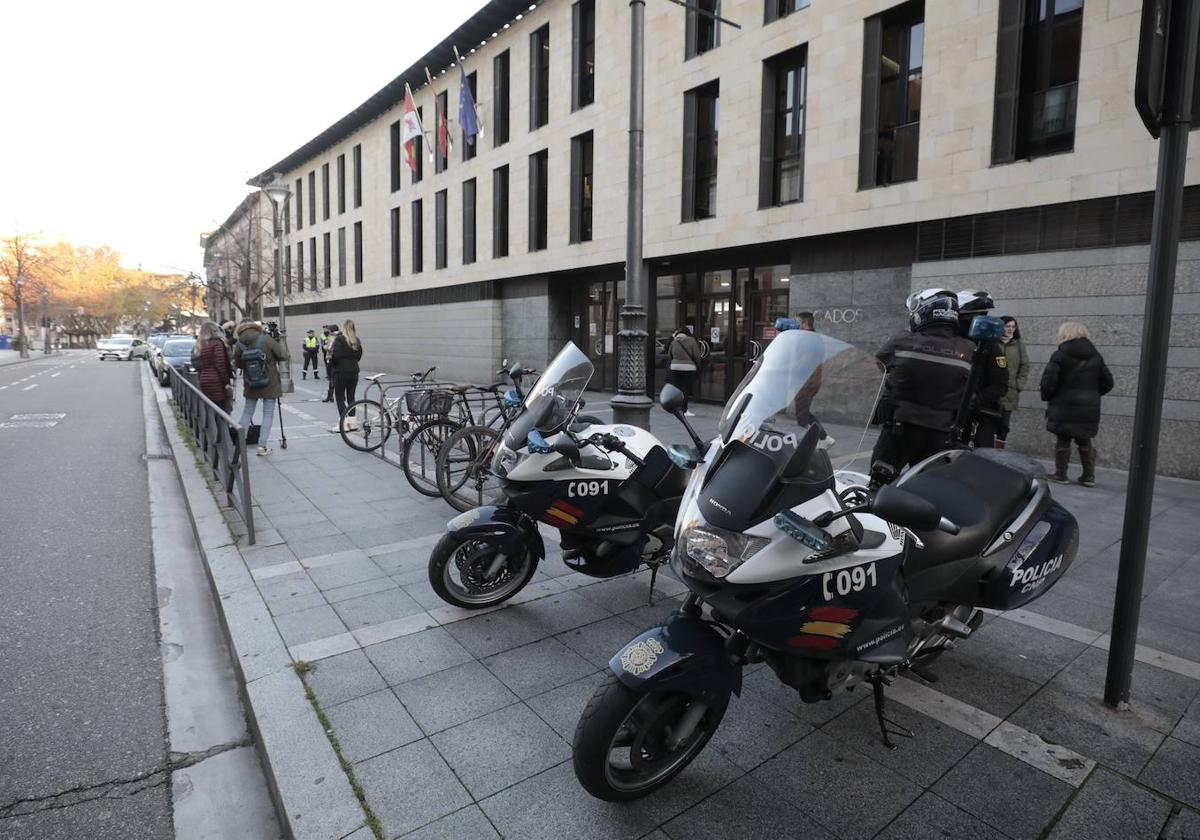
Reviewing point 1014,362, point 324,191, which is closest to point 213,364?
point 1014,362

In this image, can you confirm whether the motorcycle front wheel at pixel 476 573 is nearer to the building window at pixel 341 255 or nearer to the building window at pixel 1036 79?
the building window at pixel 1036 79

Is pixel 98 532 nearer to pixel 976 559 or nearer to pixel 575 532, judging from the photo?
pixel 575 532

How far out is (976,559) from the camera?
2896 mm

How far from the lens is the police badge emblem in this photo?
2272 millimetres

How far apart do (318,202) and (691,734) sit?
36.9 m

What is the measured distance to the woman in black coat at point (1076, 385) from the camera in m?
7.33

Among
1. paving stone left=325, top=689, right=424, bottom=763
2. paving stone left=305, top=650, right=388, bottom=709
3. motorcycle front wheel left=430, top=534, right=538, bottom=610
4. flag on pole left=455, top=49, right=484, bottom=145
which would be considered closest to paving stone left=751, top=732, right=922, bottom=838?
paving stone left=325, top=689, right=424, bottom=763

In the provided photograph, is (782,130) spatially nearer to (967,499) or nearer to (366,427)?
(366,427)

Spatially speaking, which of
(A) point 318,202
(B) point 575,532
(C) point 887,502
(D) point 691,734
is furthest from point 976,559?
(A) point 318,202

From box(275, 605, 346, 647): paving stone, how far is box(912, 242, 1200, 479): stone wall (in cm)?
832

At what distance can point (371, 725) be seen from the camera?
2.96 m

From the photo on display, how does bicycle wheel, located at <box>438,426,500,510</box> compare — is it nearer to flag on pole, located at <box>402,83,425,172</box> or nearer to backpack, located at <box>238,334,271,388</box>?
backpack, located at <box>238,334,271,388</box>

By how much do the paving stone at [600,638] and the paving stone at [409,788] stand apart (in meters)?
0.99

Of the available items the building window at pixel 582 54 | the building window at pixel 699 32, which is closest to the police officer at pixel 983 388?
the building window at pixel 699 32
